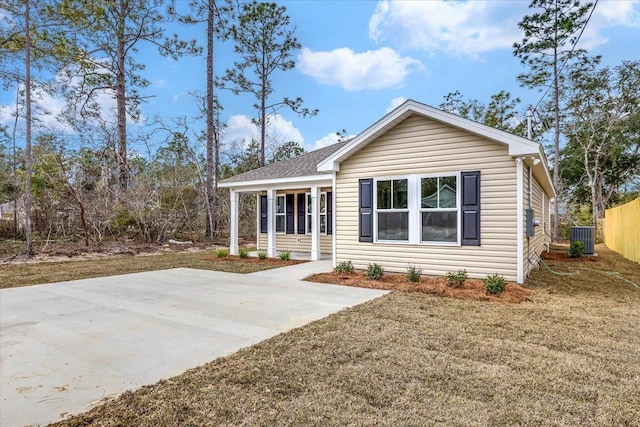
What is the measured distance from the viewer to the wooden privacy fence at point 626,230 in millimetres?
9750

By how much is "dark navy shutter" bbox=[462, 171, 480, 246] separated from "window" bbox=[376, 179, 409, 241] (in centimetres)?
115

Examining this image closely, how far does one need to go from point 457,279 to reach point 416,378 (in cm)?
373

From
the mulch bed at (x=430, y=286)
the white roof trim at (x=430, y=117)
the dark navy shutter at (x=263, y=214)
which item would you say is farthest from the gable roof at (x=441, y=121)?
the dark navy shutter at (x=263, y=214)

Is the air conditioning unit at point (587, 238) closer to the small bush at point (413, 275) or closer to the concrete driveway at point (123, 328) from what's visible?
the small bush at point (413, 275)

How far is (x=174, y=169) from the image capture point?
59.2 feet

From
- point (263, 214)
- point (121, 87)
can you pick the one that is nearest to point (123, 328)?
point (263, 214)

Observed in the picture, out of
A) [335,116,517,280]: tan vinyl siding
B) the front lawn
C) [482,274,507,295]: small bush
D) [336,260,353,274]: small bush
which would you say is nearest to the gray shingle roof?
[335,116,517,280]: tan vinyl siding

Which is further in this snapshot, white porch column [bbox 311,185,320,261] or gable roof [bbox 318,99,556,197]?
white porch column [bbox 311,185,320,261]

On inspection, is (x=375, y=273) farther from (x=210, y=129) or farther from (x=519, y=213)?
(x=210, y=129)

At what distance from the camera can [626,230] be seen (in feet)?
36.6

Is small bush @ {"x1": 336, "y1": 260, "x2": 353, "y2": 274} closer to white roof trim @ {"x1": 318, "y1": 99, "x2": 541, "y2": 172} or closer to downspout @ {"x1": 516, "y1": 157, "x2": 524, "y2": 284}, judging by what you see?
white roof trim @ {"x1": 318, "y1": 99, "x2": 541, "y2": 172}

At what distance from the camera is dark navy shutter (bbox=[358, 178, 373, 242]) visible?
747 centimetres

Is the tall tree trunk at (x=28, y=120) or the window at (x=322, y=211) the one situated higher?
the tall tree trunk at (x=28, y=120)

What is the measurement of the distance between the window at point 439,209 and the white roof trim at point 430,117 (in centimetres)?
101
